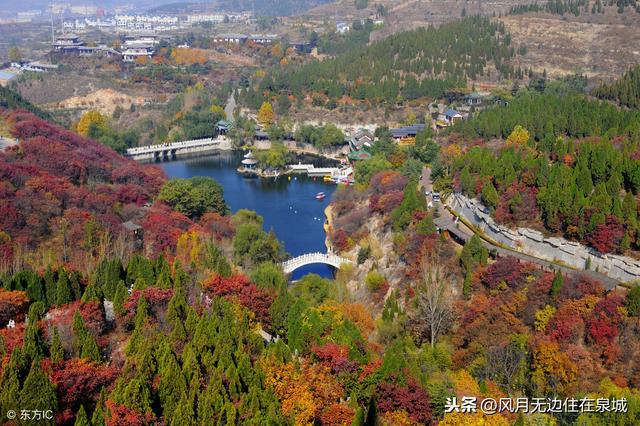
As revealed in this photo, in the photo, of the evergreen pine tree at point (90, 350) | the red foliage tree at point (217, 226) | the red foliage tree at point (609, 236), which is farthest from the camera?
the red foliage tree at point (217, 226)

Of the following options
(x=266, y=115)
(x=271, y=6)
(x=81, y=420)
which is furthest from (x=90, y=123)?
(x=271, y=6)

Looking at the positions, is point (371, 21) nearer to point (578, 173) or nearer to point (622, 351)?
point (578, 173)

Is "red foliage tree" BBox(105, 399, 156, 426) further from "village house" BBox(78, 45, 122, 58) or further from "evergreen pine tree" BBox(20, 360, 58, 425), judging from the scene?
"village house" BBox(78, 45, 122, 58)

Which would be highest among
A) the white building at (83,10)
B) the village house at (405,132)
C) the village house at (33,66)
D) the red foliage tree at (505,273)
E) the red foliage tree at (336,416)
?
the red foliage tree at (336,416)

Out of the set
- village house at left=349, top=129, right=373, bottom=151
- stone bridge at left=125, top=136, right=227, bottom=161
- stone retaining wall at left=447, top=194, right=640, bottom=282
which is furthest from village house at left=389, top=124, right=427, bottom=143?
stone retaining wall at left=447, top=194, right=640, bottom=282

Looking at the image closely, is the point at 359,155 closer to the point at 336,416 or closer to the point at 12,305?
the point at 12,305

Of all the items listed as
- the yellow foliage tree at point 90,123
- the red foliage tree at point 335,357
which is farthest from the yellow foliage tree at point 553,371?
the yellow foliage tree at point 90,123

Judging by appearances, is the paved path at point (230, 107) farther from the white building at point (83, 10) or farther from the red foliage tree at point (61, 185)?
the white building at point (83, 10)

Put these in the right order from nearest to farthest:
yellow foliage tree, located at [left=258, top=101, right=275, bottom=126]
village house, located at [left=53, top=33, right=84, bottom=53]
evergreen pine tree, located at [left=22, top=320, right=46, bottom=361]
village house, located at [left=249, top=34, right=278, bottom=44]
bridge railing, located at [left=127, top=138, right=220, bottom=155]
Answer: evergreen pine tree, located at [left=22, top=320, right=46, bottom=361]
bridge railing, located at [left=127, top=138, right=220, bottom=155]
yellow foliage tree, located at [left=258, top=101, right=275, bottom=126]
village house, located at [left=53, top=33, right=84, bottom=53]
village house, located at [left=249, top=34, right=278, bottom=44]
